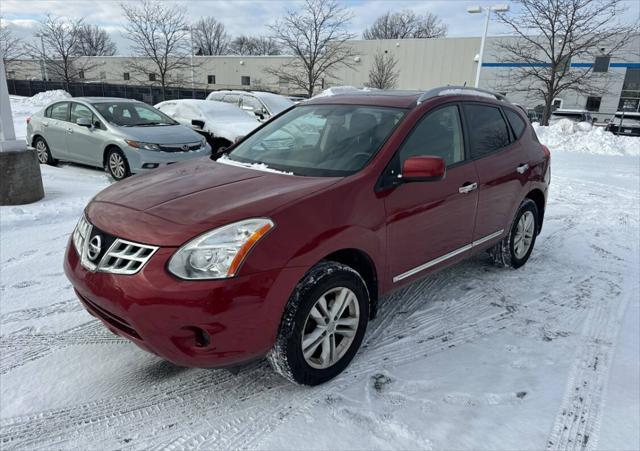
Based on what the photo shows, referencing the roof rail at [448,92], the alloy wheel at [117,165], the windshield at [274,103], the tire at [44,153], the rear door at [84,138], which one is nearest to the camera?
the roof rail at [448,92]

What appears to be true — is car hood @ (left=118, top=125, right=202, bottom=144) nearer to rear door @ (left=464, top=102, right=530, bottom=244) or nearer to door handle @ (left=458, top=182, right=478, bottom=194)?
rear door @ (left=464, top=102, right=530, bottom=244)

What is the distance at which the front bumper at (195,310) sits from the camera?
7.23 ft

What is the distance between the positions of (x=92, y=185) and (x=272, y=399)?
20.6ft

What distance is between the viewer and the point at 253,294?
2.29 m

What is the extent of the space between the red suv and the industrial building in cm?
3026

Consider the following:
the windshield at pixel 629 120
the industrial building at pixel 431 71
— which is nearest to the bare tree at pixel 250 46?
the industrial building at pixel 431 71

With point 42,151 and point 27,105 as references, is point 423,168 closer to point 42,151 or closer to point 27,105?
point 42,151

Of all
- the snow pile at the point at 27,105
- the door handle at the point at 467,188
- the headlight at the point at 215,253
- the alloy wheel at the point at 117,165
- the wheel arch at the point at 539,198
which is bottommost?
the snow pile at the point at 27,105

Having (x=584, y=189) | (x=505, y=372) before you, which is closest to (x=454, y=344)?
(x=505, y=372)

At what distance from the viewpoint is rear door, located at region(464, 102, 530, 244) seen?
12.7ft

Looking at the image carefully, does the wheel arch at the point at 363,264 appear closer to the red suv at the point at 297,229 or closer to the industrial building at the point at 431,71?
the red suv at the point at 297,229

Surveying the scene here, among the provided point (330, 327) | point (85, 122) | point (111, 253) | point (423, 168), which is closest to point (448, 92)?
point (423, 168)

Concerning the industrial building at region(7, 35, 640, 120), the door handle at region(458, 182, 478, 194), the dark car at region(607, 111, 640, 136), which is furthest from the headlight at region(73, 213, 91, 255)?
the industrial building at region(7, 35, 640, 120)

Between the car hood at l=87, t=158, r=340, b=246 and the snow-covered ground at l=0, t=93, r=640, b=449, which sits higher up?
the car hood at l=87, t=158, r=340, b=246
